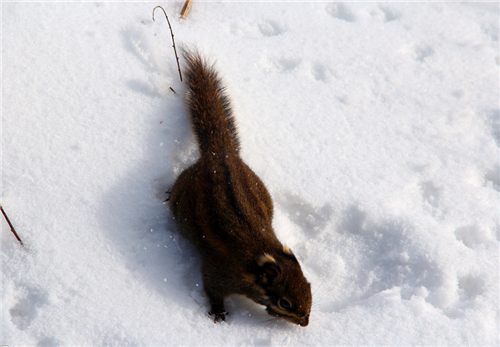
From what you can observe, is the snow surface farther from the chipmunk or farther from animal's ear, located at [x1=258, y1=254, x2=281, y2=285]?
animal's ear, located at [x1=258, y1=254, x2=281, y2=285]

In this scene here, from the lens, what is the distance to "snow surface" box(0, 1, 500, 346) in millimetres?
2988

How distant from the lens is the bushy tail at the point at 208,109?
3.55 m

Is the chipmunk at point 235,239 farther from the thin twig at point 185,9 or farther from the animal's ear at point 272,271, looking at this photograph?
the thin twig at point 185,9

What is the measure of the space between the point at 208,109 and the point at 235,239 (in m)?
1.49

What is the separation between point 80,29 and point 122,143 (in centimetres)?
157

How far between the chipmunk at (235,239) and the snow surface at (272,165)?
0.23m

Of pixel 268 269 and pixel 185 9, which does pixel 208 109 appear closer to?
pixel 185 9

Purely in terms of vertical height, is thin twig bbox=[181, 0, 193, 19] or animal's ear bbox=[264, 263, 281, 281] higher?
thin twig bbox=[181, 0, 193, 19]

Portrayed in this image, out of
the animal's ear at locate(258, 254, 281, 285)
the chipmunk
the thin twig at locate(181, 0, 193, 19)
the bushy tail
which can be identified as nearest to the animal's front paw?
the chipmunk

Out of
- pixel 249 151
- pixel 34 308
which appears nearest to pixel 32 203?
pixel 34 308

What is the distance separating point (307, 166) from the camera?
3.92m

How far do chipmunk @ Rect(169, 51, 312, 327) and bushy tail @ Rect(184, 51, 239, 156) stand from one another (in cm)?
23

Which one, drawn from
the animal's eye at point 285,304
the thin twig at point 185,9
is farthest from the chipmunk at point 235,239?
the thin twig at point 185,9

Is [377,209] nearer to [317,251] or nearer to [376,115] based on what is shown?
[317,251]
